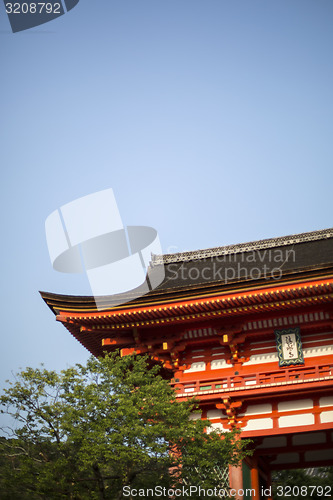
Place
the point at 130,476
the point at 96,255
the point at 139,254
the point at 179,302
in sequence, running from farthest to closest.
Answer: the point at 139,254 → the point at 96,255 → the point at 179,302 → the point at 130,476

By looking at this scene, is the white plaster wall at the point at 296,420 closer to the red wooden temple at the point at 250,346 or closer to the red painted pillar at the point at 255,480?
the red wooden temple at the point at 250,346

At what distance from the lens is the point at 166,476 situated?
14711 mm

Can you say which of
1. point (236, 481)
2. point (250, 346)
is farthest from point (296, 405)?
point (236, 481)

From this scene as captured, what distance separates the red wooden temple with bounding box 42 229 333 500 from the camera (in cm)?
1836

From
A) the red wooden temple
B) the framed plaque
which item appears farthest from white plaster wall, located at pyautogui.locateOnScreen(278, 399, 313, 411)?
the framed plaque

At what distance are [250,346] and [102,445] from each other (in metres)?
7.88

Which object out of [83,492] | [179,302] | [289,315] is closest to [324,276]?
[289,315]

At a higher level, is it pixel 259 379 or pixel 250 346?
pixel 250 346

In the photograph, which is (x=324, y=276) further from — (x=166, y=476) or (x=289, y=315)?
(x=166, y=476)

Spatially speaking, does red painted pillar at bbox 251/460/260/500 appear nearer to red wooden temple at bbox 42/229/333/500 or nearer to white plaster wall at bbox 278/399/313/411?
red wooden temple at bbox 42/229/333/500

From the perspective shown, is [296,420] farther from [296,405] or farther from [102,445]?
[102,445]

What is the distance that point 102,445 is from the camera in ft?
46.4

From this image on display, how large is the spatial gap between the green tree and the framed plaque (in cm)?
438

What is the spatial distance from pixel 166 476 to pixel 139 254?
13.0 metres
